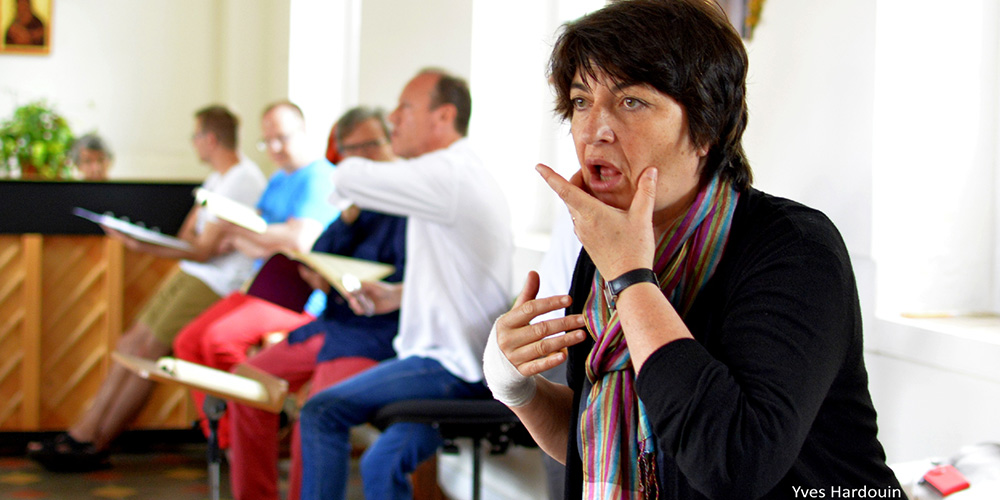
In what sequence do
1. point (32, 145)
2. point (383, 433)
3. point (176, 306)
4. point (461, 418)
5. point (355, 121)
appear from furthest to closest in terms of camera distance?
1. point (32, 145)
2. point (176, 306)
3. point (355, 121)
4. point (383, 433)
5. point (461, 418)

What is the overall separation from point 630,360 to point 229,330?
3.06m

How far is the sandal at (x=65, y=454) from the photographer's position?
4.25 meters

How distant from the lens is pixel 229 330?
13.0 feet

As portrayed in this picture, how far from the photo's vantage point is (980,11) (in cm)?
200

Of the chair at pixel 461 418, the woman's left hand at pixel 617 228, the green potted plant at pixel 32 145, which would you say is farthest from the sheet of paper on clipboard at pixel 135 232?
the woman's left hand at pixel 617 228

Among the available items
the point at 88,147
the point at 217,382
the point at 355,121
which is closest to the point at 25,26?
the point at 88,147

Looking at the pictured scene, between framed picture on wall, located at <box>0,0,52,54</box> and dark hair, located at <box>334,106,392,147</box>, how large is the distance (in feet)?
18.3

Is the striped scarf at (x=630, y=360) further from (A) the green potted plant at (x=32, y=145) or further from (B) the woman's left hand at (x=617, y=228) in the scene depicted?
(A) the green potted plant at (x=32, y=145)

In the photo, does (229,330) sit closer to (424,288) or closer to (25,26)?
(424,288)

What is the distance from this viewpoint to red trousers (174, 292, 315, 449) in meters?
3.94

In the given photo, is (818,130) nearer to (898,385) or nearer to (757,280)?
(898,385)

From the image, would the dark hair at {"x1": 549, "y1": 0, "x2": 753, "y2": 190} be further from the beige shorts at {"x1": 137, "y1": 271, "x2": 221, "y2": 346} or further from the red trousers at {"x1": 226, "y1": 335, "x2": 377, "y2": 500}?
the beige shorts at {"x1": 137, "y1": 271, "x2": 221, "y2": 346}

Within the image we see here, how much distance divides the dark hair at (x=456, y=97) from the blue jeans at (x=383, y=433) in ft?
2.74

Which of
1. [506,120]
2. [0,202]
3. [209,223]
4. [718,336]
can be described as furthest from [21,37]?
[718,336]
